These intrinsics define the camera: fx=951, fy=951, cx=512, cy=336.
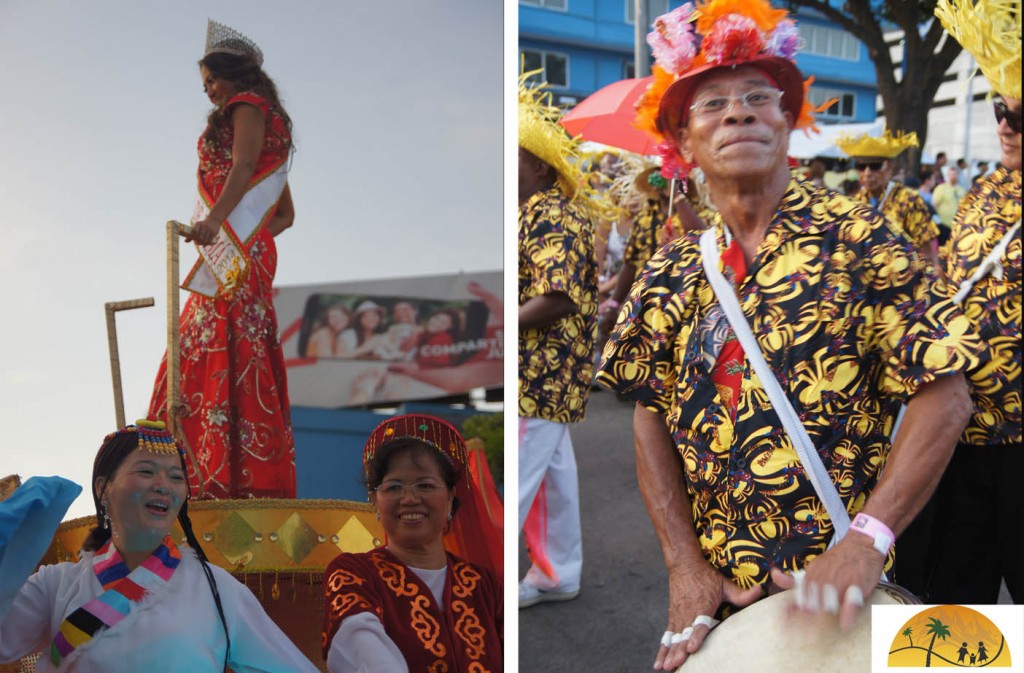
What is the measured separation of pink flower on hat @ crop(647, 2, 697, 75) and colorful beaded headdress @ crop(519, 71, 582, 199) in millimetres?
1678

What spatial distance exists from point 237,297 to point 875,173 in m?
4.93

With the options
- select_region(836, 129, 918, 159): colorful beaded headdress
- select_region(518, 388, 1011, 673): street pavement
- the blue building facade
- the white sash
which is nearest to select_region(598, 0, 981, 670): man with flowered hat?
the blue building facade

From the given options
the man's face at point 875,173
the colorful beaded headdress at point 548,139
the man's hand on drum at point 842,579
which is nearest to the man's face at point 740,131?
the man's hand on drum at point 842,579

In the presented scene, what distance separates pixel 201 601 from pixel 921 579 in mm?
1959

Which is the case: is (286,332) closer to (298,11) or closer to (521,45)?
(298,11)

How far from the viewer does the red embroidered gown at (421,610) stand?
2.03 meters

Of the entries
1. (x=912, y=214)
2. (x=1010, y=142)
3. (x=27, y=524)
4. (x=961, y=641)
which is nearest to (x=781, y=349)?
(x=961, y=641)

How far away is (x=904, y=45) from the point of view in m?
2.80

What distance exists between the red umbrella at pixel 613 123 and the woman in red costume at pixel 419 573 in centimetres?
235

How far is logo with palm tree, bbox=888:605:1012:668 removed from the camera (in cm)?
198

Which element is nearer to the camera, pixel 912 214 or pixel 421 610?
pixel 421 610

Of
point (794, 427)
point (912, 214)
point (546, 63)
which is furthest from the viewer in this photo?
point (912, 214)

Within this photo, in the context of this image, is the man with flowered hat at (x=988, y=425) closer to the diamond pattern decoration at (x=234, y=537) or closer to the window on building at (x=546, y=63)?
the diamond pattern decoration at (x=234, y=537)

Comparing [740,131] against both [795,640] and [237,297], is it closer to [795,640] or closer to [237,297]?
[795,640]
